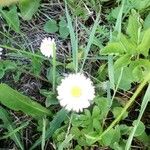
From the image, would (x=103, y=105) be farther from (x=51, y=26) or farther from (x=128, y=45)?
(x=51, y=26)

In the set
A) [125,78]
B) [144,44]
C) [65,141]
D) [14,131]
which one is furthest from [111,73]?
[14,131]

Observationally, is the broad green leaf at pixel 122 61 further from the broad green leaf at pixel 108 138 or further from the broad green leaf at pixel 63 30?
the broad green leaf at pixel 63 30

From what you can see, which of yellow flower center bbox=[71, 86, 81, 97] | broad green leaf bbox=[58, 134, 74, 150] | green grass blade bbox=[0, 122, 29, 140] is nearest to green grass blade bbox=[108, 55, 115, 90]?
yellow flower center bbox=[71, 86, 81, 97]

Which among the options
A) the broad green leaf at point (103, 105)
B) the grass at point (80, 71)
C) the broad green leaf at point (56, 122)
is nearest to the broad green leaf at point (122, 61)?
the grass at point (80, 71)

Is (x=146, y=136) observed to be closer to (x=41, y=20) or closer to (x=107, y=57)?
(x=107, y=57)

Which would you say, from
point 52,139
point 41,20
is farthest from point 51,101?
point 41,20
